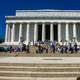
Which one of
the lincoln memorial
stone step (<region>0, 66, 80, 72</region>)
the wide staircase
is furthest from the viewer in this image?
the lincoln memorial

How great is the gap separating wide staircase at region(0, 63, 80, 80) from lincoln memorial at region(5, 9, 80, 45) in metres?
71.5

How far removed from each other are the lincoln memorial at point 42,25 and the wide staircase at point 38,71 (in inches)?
2817

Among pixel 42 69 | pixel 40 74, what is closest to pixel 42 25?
pixel 42 69

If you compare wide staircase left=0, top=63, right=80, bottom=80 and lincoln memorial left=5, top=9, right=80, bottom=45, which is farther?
lincoln memorial left=5, top=9, right=80, bottom=45

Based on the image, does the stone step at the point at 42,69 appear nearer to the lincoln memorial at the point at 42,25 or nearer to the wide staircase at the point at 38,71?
the wide staircase at the point at 38,71

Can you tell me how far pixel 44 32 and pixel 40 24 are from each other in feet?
10.7

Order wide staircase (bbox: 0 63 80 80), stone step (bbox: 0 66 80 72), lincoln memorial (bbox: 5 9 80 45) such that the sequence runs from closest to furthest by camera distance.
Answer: wide staircase (bbox: 0 63 80 80) < stone step (bbox: 0 66 80 72) < lincoln memorial (bbox: 5 9 80 45)

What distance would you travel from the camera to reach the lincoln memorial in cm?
8588

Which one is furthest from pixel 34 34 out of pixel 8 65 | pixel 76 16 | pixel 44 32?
pixel 8 65

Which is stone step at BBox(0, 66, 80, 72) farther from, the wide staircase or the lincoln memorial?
the lincoln memorial

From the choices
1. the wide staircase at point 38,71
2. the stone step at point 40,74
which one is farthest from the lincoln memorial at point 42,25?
the stone step at point 40,74

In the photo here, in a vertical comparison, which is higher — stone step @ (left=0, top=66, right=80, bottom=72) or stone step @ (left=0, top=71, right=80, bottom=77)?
stone step @ (left=0, top=66, right=80, bottom=72)

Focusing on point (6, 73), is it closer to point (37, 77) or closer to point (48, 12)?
point (37, 77)

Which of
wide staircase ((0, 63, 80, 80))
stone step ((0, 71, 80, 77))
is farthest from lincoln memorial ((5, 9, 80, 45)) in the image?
stone step ((0, 71, 80, 77))
